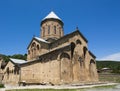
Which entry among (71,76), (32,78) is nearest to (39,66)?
(32,78)

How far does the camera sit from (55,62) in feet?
83.6

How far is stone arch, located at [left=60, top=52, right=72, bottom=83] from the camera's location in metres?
24.8

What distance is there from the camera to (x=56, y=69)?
2519 centimetres

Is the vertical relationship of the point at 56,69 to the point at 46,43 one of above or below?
below

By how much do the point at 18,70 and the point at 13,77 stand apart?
2.25 metres

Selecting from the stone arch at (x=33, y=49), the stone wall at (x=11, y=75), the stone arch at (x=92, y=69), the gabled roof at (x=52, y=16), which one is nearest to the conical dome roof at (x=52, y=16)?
the gabled roof at (x=52, y=16)

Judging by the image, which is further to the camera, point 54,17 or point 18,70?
point 54,17

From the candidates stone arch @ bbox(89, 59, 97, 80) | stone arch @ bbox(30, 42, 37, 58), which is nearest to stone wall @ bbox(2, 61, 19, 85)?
stone arch @ bbox(30, 42, 37, 58)

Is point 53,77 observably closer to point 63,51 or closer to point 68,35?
point 63,51

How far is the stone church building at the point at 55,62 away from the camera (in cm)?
2542

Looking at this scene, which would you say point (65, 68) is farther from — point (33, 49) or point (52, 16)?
point (52, 16)

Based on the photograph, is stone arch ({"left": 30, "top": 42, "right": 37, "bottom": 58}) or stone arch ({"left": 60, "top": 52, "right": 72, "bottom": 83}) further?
stone arch ({"left": 30, "top": 42, "right": 37, "bottom": 58})

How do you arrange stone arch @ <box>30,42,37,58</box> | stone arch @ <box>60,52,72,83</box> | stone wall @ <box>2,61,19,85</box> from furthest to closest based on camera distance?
stone arch @ <box>30,42,37,58</box>, stone wall @ <box>2,61,19,85</box>, stone arch @ <box>60,52,72,83</box>

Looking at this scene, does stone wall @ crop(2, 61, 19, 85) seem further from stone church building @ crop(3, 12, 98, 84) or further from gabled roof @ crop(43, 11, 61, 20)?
gabled roof @ crop(43, 11, 61, 20)
